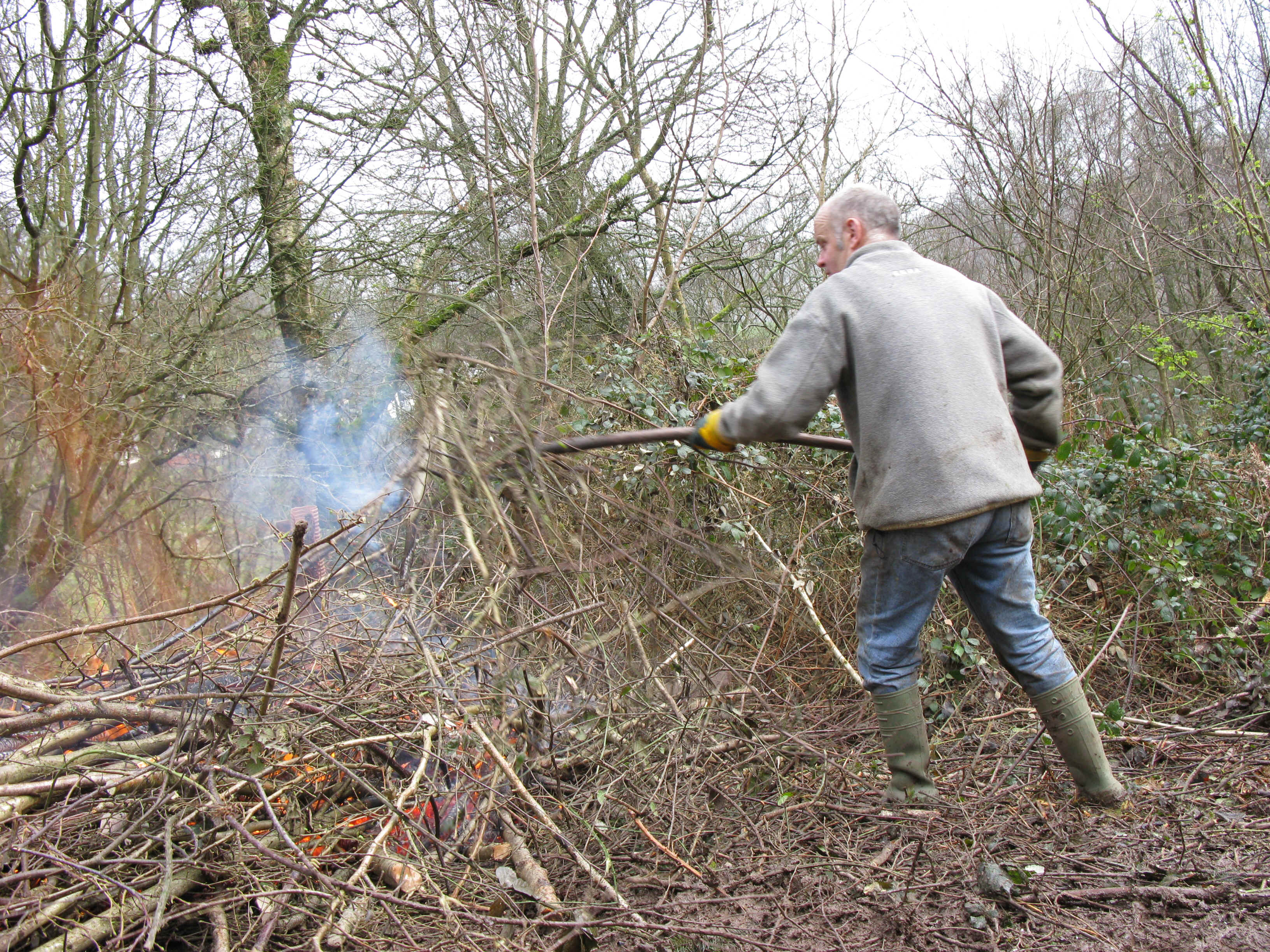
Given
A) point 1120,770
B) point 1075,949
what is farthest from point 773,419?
point 1120,770

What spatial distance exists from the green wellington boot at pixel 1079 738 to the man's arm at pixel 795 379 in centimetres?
113

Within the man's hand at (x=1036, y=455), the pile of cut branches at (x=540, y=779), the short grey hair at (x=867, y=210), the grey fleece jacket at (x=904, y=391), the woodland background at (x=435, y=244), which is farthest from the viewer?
the woodland background at (x=435, y=244)

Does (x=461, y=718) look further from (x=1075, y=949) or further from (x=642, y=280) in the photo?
(x=642, y=280)

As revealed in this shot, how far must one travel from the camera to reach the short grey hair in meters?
2.68

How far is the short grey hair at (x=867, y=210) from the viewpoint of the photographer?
2.68 metres

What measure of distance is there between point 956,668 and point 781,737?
111 cm

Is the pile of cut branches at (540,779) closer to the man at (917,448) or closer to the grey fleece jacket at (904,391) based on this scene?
the man at (917,448)

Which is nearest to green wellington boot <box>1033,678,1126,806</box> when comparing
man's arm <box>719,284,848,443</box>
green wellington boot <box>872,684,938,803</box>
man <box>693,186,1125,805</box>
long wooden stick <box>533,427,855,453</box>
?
man <box>693,186,1125,805</box>

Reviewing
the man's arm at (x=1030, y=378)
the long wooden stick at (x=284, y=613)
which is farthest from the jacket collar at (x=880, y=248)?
the long wooden stick at (x=284, y=613)

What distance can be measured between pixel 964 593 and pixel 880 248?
112 centimetres

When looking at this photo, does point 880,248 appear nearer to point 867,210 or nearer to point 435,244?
point 867,210

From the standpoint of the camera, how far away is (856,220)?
2.68 m

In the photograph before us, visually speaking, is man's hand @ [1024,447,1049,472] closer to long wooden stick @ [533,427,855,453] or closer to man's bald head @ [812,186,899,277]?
long wooden stick @ [533,427,855,453]

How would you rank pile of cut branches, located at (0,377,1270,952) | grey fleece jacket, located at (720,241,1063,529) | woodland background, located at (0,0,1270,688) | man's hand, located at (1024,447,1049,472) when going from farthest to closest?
woodland background, located at (0,0,1270,688), man's hand, located at (1024,447,1049,472), grey fleece jacket, located at (720,241,1063,529), pile of cut branches, located at (0,377,1270,952)
